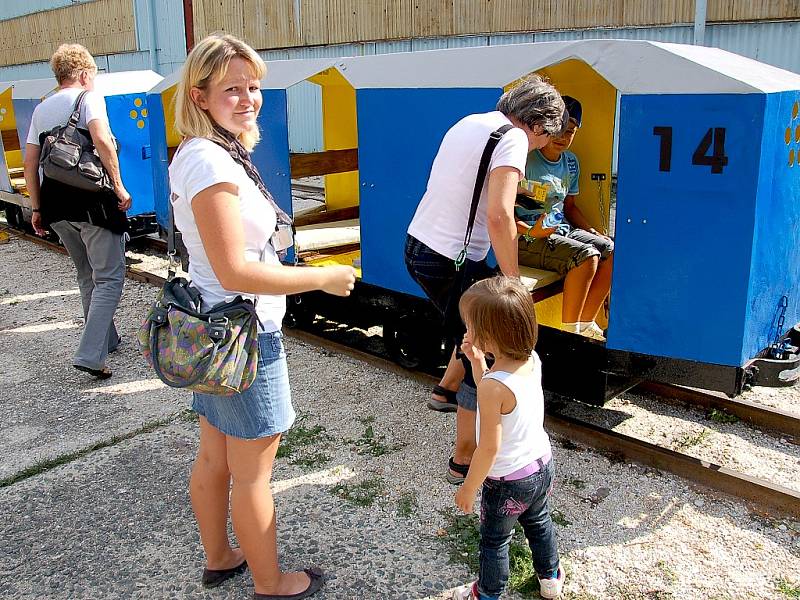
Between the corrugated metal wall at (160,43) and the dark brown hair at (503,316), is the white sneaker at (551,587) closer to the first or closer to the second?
the dark brown hair at (503,316)

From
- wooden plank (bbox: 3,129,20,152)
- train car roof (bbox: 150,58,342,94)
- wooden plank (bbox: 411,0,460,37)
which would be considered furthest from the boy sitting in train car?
wooden plank (bbox: 411,0,460,37)

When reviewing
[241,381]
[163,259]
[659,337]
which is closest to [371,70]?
[659,337]

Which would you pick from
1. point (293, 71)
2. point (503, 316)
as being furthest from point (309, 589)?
point (293, 71)

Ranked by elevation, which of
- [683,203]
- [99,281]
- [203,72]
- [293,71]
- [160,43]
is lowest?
[99,281]

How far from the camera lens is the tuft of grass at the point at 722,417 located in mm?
4785

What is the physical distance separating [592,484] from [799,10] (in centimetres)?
936

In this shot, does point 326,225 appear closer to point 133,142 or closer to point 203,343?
point 133,142

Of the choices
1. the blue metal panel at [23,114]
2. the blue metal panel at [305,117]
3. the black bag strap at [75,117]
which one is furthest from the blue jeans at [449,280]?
the blue metal panel at [305,117]

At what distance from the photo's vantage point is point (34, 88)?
9.59m

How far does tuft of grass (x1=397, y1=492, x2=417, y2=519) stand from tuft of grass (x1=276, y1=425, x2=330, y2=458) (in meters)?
0.81

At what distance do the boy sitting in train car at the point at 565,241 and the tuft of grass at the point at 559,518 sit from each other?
1.42 m

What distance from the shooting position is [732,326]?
384 centimetres

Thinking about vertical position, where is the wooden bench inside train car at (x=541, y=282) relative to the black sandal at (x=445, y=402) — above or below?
above

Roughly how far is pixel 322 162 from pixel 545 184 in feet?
9.01
